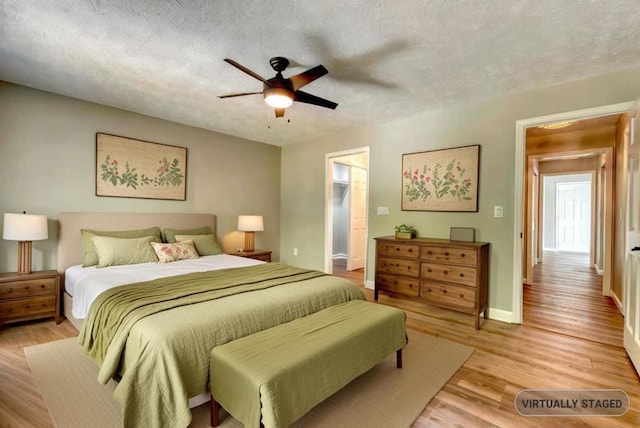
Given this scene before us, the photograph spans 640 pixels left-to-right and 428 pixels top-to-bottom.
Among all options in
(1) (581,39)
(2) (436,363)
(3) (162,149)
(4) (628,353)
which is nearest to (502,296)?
(4) (628,353)

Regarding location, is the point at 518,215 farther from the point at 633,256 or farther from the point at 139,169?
the point at 139,169

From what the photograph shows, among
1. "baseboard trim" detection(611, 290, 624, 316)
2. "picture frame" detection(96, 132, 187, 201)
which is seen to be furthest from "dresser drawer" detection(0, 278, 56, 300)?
"baseboard trim" detection(611, 290, 624, 316)

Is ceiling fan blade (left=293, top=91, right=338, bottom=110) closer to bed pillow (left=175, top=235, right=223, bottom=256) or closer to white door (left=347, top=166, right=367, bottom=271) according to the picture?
bed pillow (left=175, top=235, right=223, bottom=256)

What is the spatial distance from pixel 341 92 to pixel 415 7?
1.41m

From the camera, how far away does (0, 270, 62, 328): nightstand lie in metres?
2.84

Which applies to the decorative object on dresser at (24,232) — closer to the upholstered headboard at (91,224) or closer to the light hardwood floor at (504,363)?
the upholstered headboard at (91,224)

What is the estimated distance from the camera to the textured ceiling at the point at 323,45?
194cm

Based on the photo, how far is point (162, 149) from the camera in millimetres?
4211

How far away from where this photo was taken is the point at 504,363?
2.40 metres

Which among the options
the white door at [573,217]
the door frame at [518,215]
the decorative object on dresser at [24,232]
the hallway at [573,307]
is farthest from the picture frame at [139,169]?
the white door at [573,217]

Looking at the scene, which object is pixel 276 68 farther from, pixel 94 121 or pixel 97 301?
pixel 94 121

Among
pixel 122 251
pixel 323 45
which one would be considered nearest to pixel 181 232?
pixel 122 251

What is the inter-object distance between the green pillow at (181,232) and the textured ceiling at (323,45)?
1632 millimetres

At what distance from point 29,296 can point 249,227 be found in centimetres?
256
